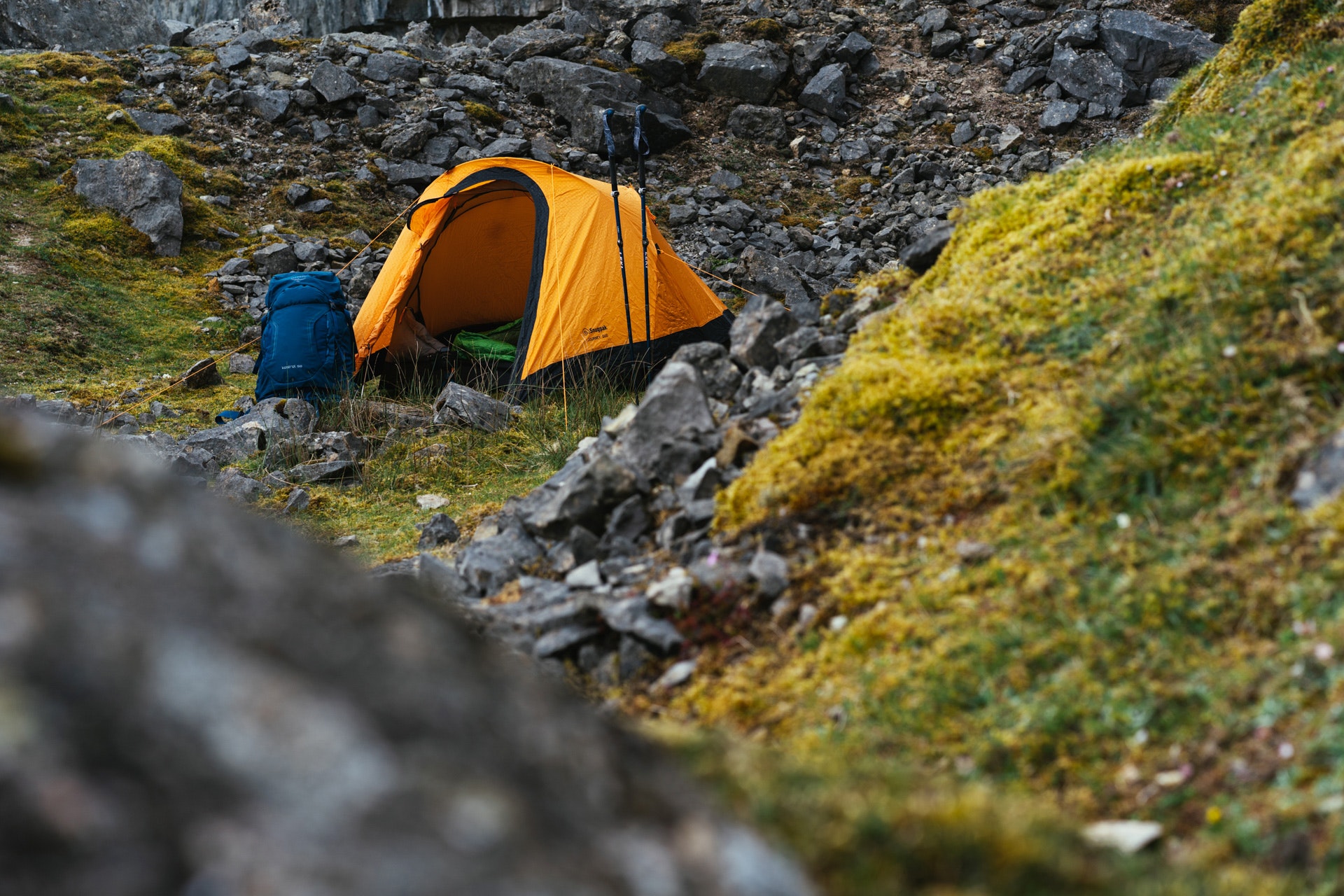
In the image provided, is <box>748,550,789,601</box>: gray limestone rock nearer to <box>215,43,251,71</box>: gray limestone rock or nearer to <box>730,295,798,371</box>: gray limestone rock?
<box>730,295,798,371</box>: gray limestone rock

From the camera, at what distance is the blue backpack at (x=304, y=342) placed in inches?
429

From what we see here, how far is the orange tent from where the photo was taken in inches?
439

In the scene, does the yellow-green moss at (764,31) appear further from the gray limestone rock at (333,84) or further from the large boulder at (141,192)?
the large boulder at (141,192)

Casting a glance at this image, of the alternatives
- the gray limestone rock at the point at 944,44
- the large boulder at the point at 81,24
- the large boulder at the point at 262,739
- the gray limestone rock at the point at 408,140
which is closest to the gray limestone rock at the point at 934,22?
the gray limestone rock at the point at 944,44

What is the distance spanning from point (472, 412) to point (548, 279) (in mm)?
2081

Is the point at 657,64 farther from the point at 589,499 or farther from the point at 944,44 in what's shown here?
the point at 589,499

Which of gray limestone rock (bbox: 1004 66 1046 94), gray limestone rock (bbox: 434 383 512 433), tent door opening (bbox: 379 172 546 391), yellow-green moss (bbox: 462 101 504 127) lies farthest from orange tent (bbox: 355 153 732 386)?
gray limestone rock (bbox: 1004 66 1046 94)

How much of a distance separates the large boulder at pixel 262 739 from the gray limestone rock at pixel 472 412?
349 inches

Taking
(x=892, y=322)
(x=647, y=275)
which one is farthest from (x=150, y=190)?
(x=892, y=322)

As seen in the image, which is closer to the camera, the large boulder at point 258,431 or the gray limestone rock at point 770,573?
the gray limestone rock at point 770,573

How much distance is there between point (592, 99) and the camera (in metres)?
21.6

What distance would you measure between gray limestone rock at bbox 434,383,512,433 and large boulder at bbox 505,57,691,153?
1236 cm

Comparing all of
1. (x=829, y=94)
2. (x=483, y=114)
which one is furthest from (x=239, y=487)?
(x=829, y=94)

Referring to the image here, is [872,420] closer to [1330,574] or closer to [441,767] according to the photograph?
[1330,574]
